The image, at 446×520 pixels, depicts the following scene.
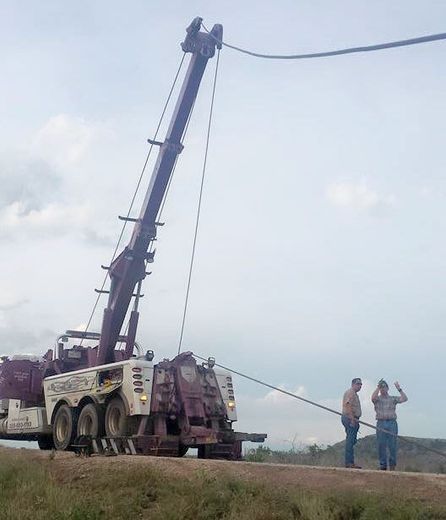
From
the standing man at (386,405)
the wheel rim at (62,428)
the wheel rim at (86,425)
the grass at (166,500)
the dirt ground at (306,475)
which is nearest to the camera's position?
the grass at (166,500)

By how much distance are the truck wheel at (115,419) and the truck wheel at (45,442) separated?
4.36 meters

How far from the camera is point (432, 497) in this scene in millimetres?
9539

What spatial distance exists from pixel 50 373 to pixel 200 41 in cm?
852

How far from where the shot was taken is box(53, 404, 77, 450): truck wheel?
57.3 feet

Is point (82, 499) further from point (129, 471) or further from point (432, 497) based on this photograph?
point (432, 497)

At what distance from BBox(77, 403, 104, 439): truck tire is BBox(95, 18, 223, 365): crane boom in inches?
79.1

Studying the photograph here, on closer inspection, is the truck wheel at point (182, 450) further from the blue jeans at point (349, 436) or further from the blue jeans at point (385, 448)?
the blue jeans at point (385, 448)

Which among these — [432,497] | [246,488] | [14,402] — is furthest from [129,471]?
[14,402]

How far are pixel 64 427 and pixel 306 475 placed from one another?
8170mm

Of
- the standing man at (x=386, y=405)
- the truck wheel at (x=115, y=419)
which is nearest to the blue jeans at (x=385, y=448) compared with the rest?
the standing man at (x=386, y=405)

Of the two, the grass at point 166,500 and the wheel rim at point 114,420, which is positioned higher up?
the wheel rim at point 114,420

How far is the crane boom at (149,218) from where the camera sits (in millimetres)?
19078

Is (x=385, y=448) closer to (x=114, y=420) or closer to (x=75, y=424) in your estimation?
(x=114, y=420)

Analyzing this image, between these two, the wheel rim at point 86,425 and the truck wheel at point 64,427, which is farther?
the truck wheel at point 64,427
